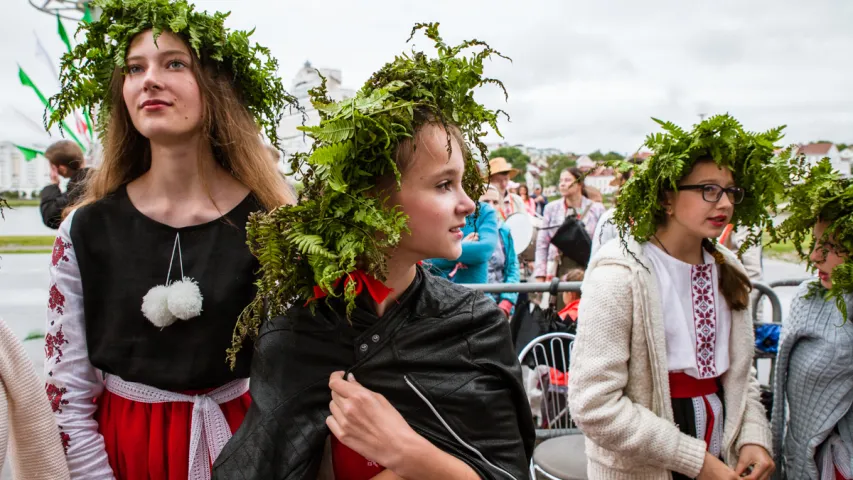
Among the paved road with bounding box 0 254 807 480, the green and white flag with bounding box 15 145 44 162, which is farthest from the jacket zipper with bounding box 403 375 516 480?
the paved road with bounding box 0 254 807 480

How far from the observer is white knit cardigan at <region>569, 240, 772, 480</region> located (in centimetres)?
240

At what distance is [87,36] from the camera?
2006 millimetres

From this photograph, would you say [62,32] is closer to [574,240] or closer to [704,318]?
[574,240]

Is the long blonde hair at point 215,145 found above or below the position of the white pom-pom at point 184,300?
above

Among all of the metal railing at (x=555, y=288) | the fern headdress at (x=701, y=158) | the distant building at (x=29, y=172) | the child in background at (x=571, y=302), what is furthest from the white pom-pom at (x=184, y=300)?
the child in background at (x=571, y=302)

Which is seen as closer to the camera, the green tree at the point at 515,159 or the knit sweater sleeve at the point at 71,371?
→ the knit sweater sleeve at the point at 71,371

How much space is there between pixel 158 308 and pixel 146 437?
422mm

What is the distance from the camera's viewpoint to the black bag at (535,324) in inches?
171

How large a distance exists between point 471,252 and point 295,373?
3.16 meters

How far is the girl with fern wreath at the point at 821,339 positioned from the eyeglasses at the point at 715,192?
483 millimetres

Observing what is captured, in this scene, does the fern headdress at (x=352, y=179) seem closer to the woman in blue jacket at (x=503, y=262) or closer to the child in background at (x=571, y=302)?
the child in background at (x=571, y=302)

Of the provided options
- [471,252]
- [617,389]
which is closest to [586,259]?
[471,252]

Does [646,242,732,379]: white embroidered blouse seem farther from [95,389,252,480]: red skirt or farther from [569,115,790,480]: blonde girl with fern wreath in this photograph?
[95,389,252,480]: red skirt

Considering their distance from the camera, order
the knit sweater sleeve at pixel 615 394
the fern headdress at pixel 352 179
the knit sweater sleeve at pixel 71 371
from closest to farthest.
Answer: the fern headdress at pixel 352 179
the knit sweater sleeve at pixel 71 371
the knit sweater sleeve at pixel 615 394
